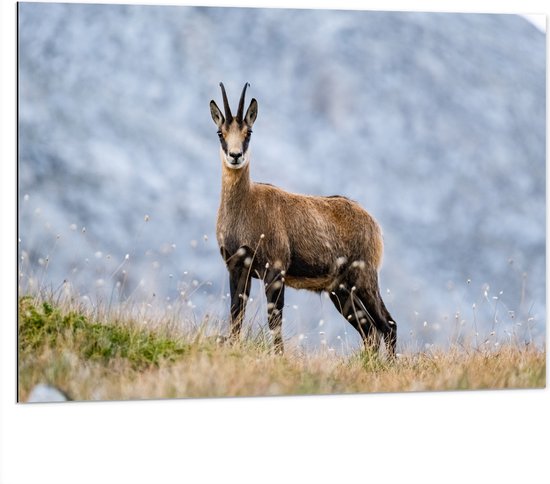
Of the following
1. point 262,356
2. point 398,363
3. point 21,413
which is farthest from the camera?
point 398,363

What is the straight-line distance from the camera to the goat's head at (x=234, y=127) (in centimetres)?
595

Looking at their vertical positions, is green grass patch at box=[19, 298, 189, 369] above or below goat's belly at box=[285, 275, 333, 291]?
below

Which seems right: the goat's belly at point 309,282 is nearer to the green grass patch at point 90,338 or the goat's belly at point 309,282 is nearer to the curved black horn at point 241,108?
the green grass patch at point 90,338

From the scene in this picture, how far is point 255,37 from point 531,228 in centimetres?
221

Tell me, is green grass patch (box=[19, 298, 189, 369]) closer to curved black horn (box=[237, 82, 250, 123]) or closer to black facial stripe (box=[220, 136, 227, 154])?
black facial stripe (box=[220, 136, 227, 154])

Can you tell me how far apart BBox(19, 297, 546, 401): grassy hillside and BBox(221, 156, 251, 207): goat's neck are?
0.89 m

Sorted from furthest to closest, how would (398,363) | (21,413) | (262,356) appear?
(398,363) < (262,356) < (21,413)

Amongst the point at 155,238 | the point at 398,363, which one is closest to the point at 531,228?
the point at 398,363

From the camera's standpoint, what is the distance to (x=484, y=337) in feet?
20.6

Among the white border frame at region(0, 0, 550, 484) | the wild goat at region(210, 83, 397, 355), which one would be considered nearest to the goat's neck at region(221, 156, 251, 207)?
the wild goat at region(210, 83, 397, 355)

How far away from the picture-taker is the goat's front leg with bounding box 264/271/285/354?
5.91 metres

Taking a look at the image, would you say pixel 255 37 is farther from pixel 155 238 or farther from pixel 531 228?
pixel 531 228

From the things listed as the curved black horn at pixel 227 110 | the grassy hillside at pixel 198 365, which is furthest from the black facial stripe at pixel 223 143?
the grassy hillside at pixel 198 365

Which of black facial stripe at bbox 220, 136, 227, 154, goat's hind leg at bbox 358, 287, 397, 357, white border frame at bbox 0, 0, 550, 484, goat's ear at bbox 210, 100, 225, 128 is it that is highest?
goat's ear at bbox 210, 100, 225, 128
